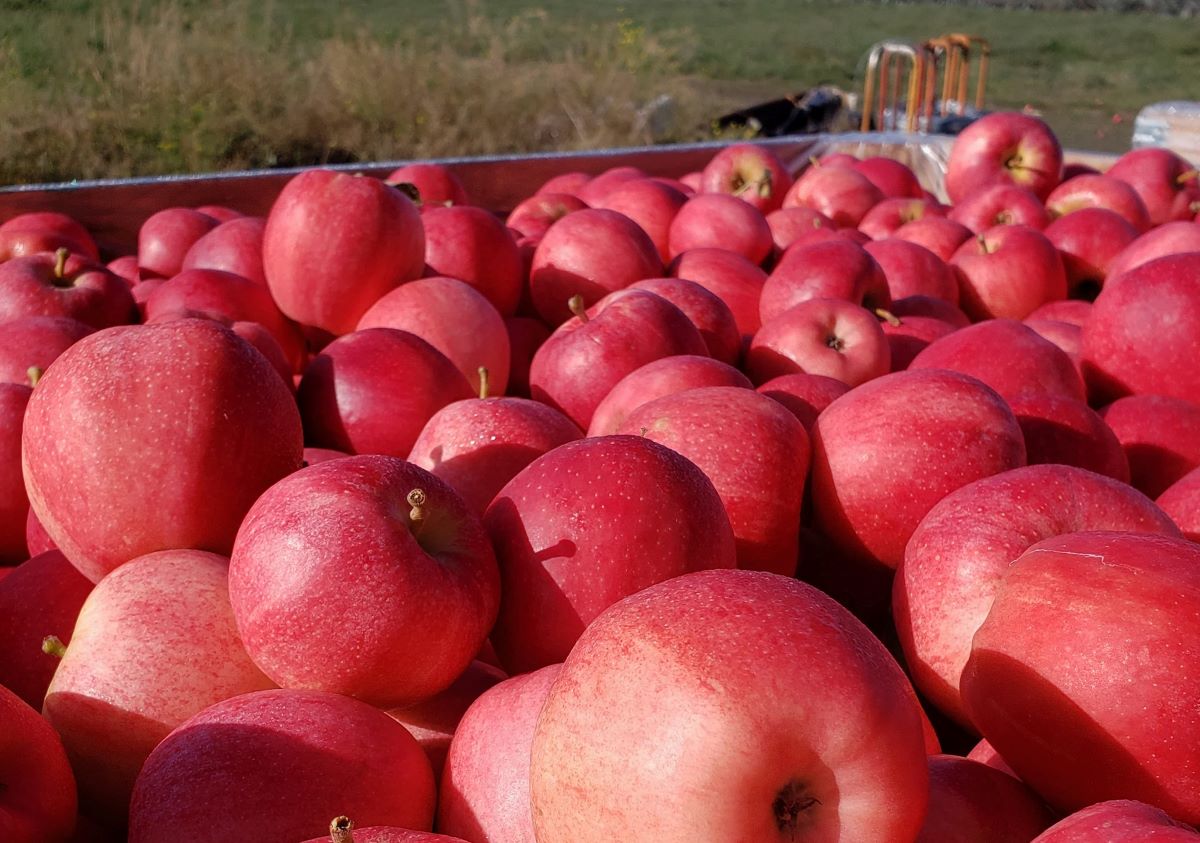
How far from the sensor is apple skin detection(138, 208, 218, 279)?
296 cm

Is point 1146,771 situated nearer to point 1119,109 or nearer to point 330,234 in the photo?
point 330,234

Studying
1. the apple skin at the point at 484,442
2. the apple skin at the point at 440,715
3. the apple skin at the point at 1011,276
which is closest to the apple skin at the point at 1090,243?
the apple skin at the point at 1011,276

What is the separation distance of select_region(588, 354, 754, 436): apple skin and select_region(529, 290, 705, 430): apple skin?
14 centimetres

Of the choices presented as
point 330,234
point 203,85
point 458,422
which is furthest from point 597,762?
point 203,85

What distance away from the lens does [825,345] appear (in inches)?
90.5

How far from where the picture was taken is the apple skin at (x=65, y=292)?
7.72 ft

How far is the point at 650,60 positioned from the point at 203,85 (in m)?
5.88

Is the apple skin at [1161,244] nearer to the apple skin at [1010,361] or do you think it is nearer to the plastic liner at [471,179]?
the apple skin at [1010,361]

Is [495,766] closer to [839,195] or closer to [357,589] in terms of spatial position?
[357,589]

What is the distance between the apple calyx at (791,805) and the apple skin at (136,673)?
28.7 inches

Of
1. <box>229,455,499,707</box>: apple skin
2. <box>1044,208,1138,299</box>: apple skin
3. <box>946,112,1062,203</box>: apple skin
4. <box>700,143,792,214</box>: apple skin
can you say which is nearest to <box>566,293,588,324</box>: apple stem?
<box>229,455,499,707</box>: apple skin

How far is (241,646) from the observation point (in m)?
1.35

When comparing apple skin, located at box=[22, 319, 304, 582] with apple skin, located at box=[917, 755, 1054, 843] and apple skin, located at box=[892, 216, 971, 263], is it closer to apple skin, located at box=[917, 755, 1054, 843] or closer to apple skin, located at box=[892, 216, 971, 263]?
apple skin, located at box=[917, 755, 1054, 843]

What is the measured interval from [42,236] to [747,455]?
90.0 inches
